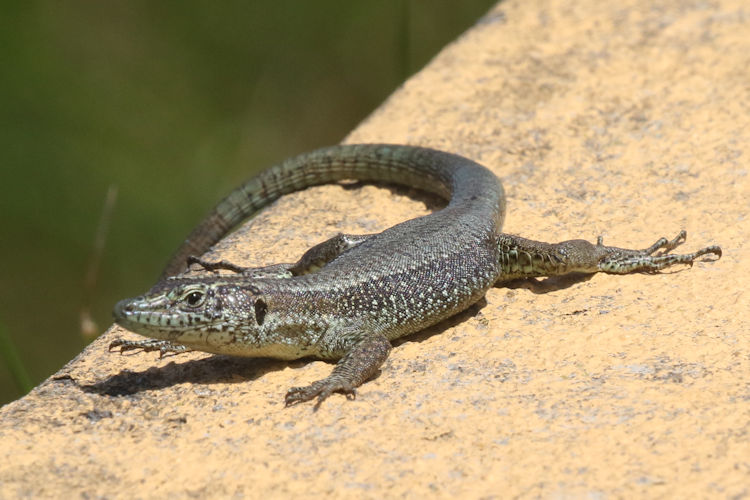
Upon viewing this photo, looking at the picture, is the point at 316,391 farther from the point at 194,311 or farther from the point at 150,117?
the point at 150,117

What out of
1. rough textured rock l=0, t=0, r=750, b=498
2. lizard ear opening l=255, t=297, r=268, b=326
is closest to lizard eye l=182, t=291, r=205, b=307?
lizard ear opening l=255, t=297, r=268, b=326

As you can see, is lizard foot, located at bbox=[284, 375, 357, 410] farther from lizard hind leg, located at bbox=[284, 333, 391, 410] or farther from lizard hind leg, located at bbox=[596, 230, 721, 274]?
lizard hind leg, located at bbox=[596, 230, 721, 274]

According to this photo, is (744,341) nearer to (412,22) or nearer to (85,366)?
(85,366)

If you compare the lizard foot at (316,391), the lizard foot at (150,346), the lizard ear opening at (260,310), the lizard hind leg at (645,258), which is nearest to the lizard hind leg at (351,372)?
the lizard foot at (316,391)

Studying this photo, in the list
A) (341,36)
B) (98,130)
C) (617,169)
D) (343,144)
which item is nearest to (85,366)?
(343,144)

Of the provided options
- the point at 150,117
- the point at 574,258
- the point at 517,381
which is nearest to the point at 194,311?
the point at 517,381

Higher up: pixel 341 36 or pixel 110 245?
pixel 341 36

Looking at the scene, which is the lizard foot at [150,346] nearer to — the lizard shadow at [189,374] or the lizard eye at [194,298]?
the lizard shadow at [189,374]
